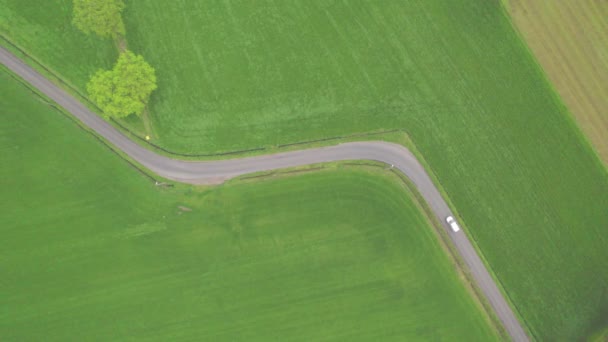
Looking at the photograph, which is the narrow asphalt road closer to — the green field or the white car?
the white car

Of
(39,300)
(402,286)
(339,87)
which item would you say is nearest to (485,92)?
(339,87)

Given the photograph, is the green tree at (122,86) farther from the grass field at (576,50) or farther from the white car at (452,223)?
the grass field at (576,50)

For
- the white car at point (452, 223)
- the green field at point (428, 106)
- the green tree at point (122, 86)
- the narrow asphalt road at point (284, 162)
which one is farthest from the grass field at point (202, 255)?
the green field at point (428, 106)

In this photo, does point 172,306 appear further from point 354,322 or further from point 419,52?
point 419,52

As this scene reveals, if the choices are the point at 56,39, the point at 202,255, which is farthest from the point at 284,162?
the point at 56,39

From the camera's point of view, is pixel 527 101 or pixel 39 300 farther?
pixel 527 101

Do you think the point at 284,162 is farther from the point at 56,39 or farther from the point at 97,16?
the point at 56,39
